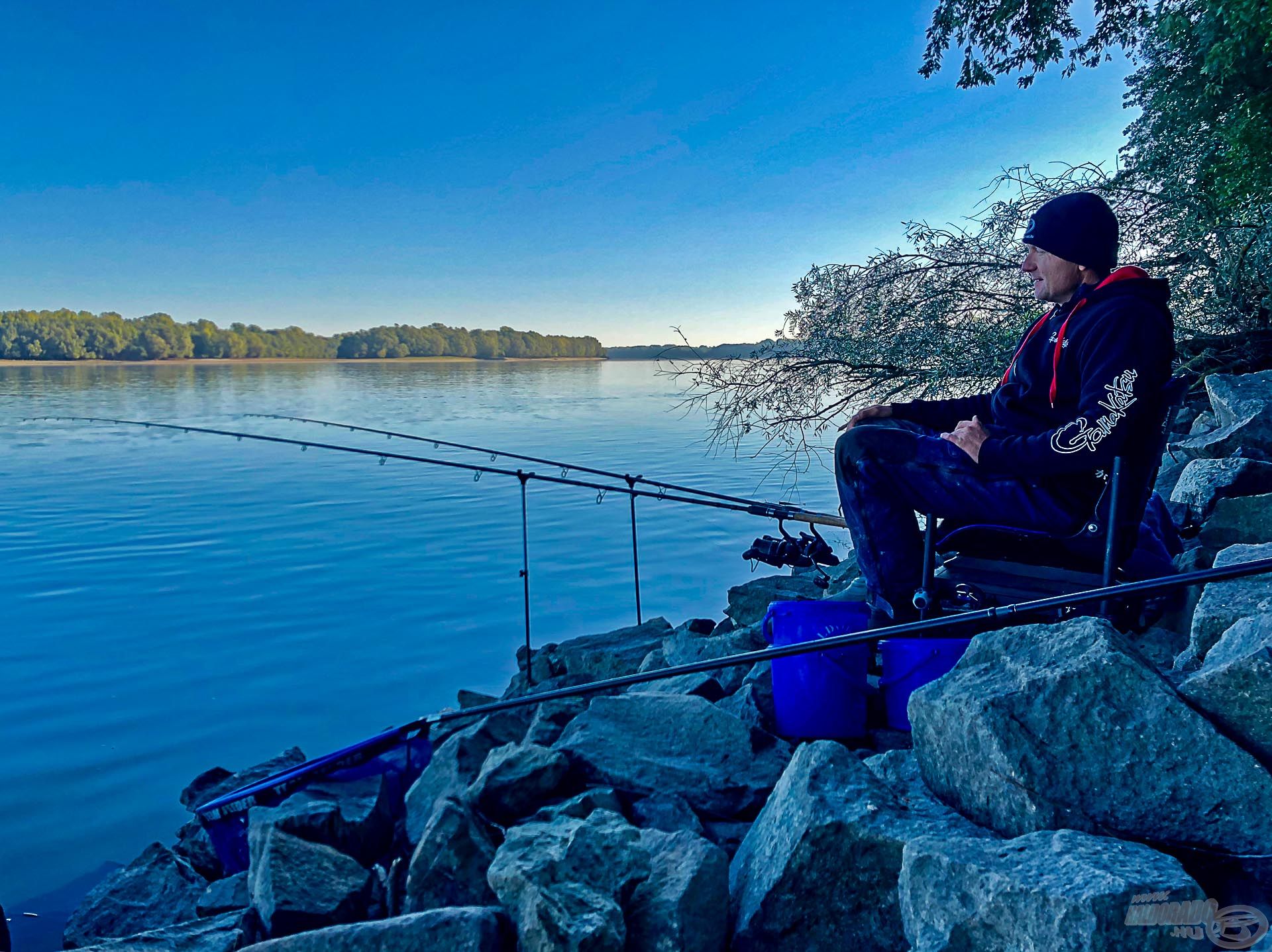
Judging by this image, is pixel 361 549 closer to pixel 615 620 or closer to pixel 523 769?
pixel 615 620

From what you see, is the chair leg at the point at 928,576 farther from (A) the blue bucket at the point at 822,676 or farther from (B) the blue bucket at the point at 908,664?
(A) the blue bucket at the point at 822,676

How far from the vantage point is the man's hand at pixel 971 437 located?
317 centimetres

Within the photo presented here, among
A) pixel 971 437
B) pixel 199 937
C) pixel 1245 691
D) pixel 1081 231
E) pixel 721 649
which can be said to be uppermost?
pixel 1081 231

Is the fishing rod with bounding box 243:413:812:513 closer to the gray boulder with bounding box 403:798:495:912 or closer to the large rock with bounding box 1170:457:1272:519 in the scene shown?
the large rock with bounding box 1170:457:1272:519

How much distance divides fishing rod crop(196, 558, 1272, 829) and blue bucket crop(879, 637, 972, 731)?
63mm

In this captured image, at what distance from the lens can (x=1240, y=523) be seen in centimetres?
381

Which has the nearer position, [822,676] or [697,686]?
[822,676]

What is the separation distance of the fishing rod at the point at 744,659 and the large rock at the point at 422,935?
3.01 feet

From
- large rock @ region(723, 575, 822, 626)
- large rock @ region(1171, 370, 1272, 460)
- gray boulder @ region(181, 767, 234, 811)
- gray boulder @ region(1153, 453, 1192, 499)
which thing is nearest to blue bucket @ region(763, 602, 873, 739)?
large rock @ region(723, 575, 822, 626)

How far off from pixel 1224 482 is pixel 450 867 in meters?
4.69

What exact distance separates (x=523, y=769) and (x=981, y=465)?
213 cm

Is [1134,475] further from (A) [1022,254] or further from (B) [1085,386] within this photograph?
(A) [1022,254]

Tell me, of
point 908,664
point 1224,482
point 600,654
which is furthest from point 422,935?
point 1224,482

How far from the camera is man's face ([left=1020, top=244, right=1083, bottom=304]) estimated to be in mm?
3363
